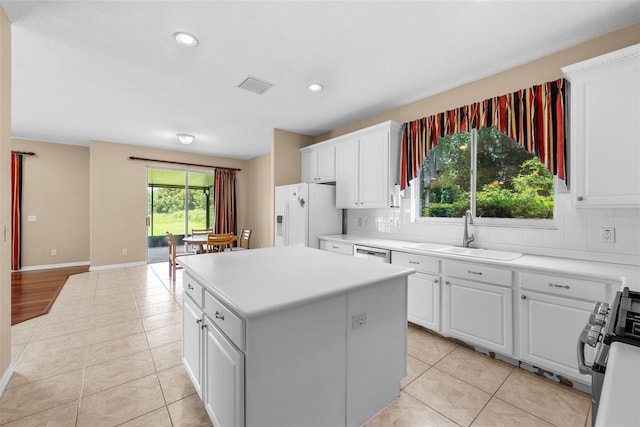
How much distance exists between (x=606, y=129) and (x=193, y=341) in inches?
123

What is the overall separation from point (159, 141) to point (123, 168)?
104 centimetres

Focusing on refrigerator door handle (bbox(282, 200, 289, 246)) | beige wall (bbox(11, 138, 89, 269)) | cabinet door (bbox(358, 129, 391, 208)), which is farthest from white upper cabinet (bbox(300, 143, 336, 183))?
beige wall (bbox(11, 138, 89, 269))

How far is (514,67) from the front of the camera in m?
2.63

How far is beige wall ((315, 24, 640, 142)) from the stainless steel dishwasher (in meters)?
1.72

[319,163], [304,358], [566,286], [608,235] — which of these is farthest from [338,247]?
[608,235]

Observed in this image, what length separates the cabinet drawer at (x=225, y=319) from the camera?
118 centimetres

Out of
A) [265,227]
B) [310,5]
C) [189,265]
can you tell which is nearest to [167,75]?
[310,5]

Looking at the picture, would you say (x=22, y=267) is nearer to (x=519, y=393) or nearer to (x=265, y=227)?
(x=265, y=227)

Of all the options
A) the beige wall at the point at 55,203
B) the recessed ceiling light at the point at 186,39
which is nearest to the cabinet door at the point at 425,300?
the recessed ceiling light at the point at 186,39

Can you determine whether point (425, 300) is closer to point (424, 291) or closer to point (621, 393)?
point (424, 291)

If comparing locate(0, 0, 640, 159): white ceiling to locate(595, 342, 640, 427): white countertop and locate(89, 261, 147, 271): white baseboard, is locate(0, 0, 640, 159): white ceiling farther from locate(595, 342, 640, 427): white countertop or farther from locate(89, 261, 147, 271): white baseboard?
locate(89, 261, 147, 271): white baseboard

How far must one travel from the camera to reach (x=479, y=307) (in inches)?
91.5

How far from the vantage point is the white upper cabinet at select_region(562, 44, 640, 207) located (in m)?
1.81

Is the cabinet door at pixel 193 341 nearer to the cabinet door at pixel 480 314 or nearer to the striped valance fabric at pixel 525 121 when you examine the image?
the cabinet door at pixel 480 314
